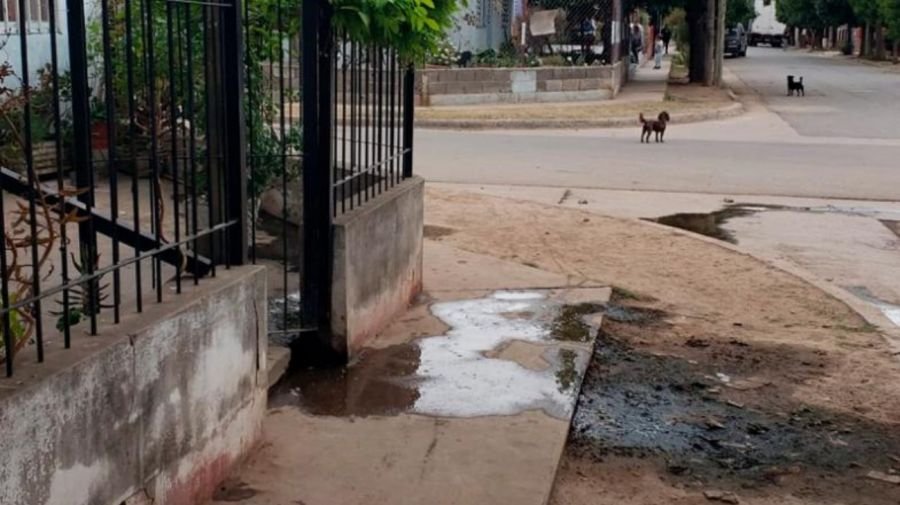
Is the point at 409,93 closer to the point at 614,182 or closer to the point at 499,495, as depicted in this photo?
the point at 499,495

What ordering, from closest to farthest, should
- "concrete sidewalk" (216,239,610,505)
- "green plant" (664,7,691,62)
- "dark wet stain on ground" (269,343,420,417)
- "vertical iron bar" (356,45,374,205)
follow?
1. "concrete sidewalk" (216,239,610,505)
2. "dark wet stain on ground" (269,343,420,417)
3. "vertical iron bar" (356,45,374,205)
4. "green plant" (664,7,691,62)

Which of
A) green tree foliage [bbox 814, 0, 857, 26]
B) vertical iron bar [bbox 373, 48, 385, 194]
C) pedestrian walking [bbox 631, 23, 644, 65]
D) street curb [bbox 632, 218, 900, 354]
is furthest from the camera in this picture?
green tree foliage [bbox 814, 0, 857, 26]

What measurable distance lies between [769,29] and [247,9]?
11515 cm

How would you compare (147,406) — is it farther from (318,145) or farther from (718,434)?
(718,434)

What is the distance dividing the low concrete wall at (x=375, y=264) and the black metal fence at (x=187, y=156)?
0.27ft

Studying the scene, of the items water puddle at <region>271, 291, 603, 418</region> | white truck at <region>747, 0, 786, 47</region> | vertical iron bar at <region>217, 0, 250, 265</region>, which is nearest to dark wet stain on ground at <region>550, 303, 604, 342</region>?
water puddle at <region>271, 291, 603, 418</region>

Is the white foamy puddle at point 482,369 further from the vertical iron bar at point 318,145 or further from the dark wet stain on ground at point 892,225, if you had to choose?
the dark wet stain on ground at point 892,225

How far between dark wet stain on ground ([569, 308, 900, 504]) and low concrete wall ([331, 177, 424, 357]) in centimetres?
123

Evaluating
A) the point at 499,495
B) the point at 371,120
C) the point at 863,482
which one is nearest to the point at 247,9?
the point at 371,120

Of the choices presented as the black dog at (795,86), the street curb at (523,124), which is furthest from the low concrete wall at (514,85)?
the black dog at (795,86)

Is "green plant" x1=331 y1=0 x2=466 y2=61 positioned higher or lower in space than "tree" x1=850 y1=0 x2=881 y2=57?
lower

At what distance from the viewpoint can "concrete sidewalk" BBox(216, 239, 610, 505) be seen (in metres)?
4.18

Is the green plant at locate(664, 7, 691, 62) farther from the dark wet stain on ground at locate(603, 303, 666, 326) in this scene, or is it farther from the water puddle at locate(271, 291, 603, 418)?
the water puddle at locate(271, 291, 603, 418)

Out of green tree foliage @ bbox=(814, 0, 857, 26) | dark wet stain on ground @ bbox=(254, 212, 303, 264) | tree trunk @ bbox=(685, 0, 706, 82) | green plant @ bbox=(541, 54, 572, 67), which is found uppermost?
green tree foliage @ bbox=(814, 0, 857, 26)
